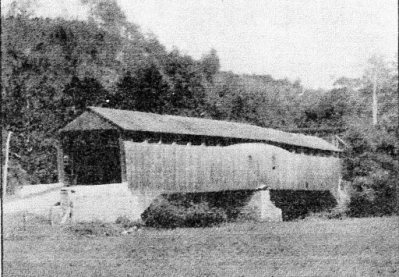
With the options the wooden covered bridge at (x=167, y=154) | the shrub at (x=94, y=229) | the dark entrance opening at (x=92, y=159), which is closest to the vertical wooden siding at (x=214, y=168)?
the wooden covered bridge at (x=167, y=154)

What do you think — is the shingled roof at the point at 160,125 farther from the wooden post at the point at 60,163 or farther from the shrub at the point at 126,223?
the shrub at the point at 126,223

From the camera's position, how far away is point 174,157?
2731cm

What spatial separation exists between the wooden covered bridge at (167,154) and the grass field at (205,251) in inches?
165

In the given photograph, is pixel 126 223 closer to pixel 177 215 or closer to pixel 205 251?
pixel 177 215

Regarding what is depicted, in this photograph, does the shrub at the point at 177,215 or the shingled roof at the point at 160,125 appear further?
the shingled roof at the point at 160,125

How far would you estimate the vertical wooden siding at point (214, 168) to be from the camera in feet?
85.3

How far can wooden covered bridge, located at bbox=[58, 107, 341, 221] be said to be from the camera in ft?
84.7

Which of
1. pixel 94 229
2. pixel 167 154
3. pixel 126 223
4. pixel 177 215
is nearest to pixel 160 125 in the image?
pixel 167 154

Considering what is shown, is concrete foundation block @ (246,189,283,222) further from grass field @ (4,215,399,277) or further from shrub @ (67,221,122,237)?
shrub @ (67,221,122,237)

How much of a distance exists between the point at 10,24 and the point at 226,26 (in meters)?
17.0

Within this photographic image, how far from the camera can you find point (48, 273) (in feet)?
41.7

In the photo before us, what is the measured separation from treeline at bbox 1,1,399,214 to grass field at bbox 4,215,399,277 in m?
10.2

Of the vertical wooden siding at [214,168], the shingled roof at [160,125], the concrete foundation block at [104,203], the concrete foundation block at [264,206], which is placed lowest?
the concrete foundation block at [264,206]

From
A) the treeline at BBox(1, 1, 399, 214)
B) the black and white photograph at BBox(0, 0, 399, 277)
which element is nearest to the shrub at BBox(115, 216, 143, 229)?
the black and white photograph at BBox(0, 0, 399, 277)
